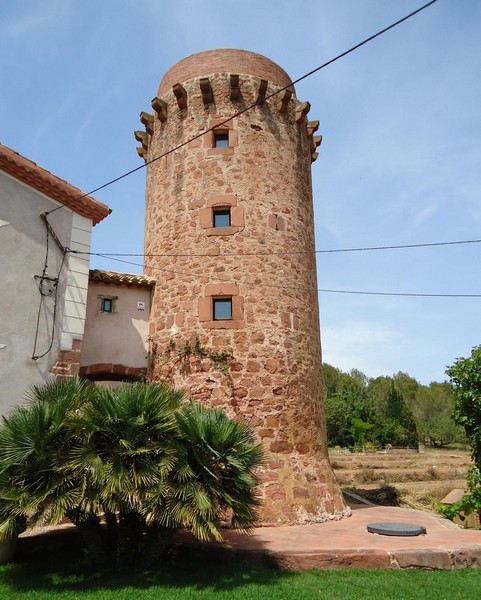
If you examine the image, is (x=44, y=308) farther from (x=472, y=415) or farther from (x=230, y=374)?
(x=472, y=415)

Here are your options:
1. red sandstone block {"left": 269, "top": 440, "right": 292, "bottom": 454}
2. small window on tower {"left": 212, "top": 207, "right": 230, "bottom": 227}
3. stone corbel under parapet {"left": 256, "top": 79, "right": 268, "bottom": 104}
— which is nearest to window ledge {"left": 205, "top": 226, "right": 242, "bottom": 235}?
small window on tower {"left": 212, "top": 207, "right": 230, "bottom": 227}

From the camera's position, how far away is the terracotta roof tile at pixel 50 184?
10.7 metres

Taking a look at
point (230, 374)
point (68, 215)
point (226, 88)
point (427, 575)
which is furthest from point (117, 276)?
point (427, 575)

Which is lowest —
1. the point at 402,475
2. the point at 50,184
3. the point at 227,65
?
the point at 402,475

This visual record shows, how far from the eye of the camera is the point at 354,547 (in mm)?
8094

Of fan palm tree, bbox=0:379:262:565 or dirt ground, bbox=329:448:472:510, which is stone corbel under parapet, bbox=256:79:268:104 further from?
dirt ground, bbox=329:448:472:510

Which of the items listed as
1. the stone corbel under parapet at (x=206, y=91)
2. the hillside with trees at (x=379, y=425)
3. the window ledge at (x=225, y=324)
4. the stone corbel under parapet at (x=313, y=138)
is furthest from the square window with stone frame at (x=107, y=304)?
the hillside with trees at (x=379, y=425)

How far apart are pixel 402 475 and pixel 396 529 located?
2366 centimetres

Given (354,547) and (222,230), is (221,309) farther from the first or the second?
(354,547)

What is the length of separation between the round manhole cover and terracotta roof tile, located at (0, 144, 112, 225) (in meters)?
8.87

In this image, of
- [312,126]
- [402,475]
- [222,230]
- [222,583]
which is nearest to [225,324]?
[222,230]

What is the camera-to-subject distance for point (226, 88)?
553 inches

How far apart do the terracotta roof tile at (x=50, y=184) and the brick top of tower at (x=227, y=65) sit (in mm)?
5331

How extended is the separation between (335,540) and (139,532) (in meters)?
3.43
